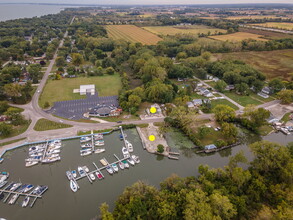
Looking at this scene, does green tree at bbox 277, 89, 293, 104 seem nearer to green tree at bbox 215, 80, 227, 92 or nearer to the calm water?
the calm water

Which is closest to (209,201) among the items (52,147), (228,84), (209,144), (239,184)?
(239,184)

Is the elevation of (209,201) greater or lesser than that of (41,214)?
greater

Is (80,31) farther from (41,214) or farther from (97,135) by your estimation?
(41,214)

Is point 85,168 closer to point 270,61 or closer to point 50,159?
point 50,159

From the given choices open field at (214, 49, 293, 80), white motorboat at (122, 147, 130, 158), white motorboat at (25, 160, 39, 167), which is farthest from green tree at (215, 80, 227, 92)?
white motorboat at (25, 160, 39, 167)

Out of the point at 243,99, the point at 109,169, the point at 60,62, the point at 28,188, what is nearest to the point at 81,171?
the point at 109,169

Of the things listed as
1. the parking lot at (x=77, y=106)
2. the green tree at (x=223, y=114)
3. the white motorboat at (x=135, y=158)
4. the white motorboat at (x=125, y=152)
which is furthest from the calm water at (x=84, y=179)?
the parking lot at (x=77, y=106)
